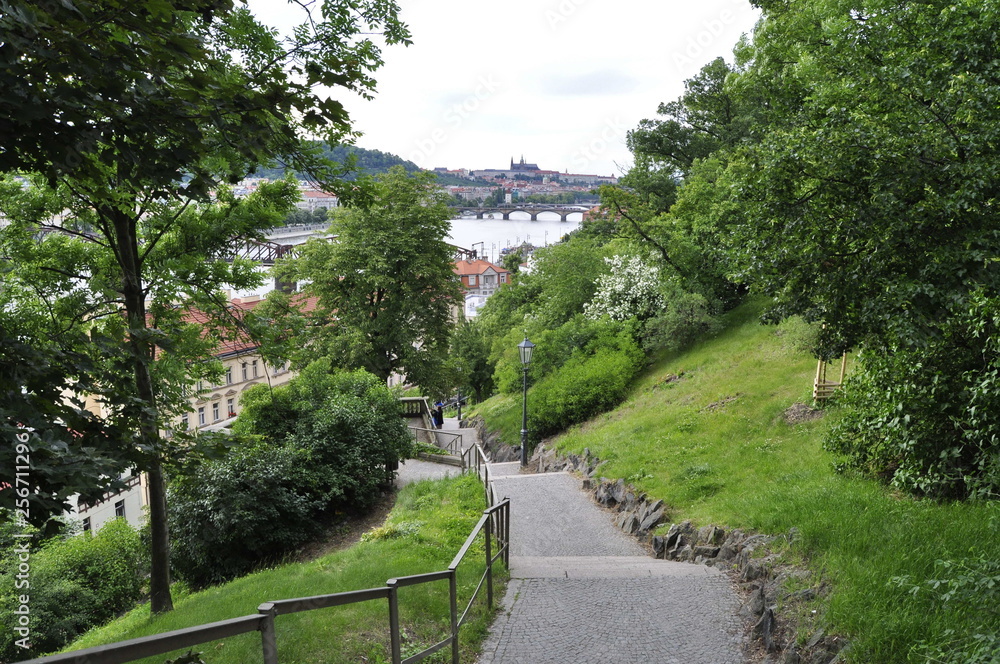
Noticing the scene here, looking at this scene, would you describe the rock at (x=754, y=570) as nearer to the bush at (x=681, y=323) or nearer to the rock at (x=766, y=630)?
the rock at (x=766, y=630)

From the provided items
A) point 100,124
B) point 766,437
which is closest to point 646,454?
point 766,437

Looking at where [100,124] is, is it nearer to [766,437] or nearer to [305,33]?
[305,33]

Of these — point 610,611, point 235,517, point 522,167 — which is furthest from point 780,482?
point 522,167

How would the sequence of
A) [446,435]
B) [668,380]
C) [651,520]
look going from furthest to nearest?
1. [446,435]
2. [668,380]
3. [651,520]

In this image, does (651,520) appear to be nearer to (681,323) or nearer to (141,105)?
(141,105)

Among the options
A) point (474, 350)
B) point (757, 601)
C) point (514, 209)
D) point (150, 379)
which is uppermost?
point (514, 209)

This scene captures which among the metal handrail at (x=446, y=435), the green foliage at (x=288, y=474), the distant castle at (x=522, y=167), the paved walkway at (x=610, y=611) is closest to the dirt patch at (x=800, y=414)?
the paved walkway at (x=610, y=611)

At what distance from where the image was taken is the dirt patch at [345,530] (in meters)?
12.3

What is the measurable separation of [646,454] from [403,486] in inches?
252

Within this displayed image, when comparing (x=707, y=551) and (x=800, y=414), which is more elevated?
(x=800, y=414)

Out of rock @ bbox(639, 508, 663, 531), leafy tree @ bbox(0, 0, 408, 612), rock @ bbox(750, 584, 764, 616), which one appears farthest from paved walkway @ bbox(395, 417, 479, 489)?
leafy tree @ bbox(0, 0, 408, 612)

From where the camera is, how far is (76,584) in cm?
1218

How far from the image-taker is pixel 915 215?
5.36m

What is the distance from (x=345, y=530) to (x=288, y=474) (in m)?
2.07
